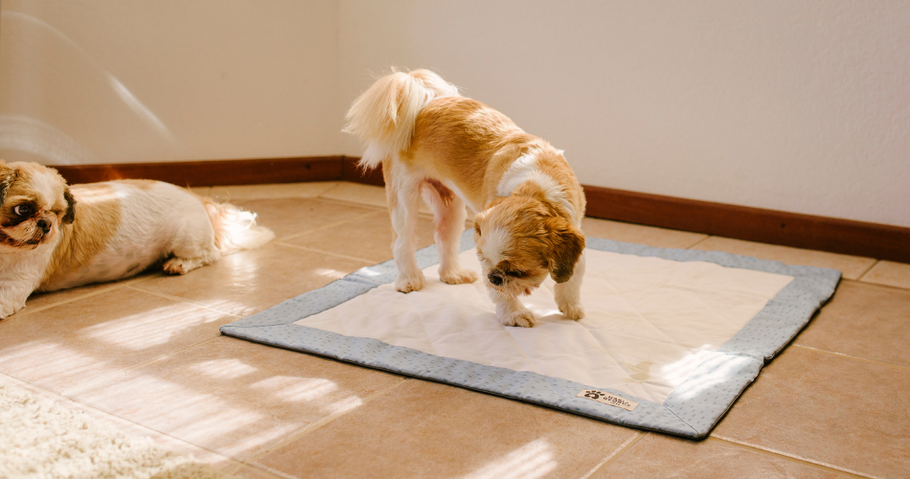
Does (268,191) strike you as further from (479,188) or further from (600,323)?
(600,323)

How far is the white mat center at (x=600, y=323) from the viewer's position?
2.22 meters

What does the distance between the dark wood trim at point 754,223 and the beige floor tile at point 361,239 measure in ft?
3.60

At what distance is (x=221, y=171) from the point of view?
4.70m

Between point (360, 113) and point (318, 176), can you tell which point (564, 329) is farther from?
point (318, 176)

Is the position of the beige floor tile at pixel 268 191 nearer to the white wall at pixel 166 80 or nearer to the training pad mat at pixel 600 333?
the white wall at pixel 166 80

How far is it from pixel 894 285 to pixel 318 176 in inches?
141

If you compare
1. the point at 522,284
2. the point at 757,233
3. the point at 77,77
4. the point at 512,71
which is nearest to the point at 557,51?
the point at 512,71

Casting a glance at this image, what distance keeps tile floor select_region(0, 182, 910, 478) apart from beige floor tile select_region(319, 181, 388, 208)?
1631 millimetres

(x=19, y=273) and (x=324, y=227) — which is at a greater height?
(x=19, y=273)

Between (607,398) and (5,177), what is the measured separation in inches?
83.4

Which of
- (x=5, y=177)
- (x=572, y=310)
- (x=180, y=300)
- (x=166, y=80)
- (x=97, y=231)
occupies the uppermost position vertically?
(x=166, y=80)

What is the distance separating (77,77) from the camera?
4.12 meters

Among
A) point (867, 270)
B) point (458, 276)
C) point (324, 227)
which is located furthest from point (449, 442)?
point (867, 270)

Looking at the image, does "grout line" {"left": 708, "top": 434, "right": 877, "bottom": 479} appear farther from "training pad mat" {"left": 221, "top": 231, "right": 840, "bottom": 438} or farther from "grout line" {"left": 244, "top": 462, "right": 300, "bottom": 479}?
"grout line" {"left": 244, "top": 462, "right": 300, "bottom": 479}
